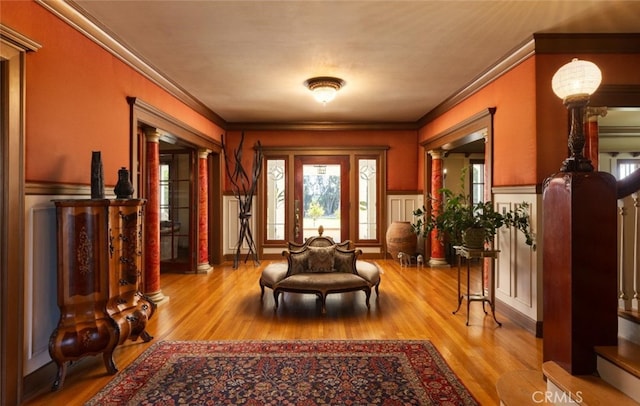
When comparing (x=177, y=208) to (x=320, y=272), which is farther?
(x=177, y=208)

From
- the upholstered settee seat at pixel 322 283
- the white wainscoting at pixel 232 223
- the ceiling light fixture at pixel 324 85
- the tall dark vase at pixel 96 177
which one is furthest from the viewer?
the white wainscoting at pixel 232 223

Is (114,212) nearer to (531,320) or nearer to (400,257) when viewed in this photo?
(531,320)

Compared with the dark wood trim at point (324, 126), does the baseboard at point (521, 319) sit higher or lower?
lower

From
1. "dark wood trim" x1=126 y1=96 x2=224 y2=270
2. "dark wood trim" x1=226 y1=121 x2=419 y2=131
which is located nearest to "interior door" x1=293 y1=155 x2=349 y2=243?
"dark wood trim" x1=226 y1=121 x2=419 y2=131

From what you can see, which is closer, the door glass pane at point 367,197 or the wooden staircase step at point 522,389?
the wooden staircase step at point 522,389

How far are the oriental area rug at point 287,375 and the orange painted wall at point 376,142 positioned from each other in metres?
4.73

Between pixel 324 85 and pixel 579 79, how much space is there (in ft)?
9.64

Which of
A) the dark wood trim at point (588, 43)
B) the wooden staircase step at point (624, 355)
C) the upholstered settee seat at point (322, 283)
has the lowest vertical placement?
the upholstered settee seat at point (322, 283)

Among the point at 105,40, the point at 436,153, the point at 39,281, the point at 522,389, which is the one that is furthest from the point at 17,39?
the point at 436,153

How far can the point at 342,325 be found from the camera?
3.62 metres

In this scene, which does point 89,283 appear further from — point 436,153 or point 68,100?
point 436,153

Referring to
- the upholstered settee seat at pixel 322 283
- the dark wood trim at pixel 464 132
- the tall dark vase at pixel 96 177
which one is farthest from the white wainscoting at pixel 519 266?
the tall dark vase at pixel 96 177

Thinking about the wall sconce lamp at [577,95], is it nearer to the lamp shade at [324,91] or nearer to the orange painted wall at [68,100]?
the lamp shade at [324,91]

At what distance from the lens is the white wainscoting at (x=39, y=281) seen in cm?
239
